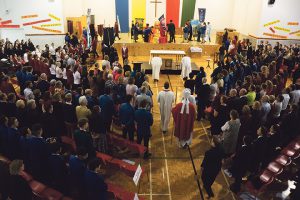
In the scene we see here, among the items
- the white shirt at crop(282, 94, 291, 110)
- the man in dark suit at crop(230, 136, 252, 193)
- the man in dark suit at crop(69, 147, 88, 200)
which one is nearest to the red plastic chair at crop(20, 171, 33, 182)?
the man in dark suit at crop(69, 147, 88, 200)

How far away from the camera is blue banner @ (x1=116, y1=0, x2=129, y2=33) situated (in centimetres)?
2005

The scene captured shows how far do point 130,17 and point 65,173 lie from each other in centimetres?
1763

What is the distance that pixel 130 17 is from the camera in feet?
67.4

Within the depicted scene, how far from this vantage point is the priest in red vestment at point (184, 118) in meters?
6.46

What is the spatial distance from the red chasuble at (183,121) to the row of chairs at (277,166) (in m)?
2.01

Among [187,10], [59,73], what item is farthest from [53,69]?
[187,10]

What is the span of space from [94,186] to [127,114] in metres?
2.68

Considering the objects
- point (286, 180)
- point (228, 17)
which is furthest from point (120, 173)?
point (228, 17)

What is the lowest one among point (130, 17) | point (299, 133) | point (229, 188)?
point (229, 188)

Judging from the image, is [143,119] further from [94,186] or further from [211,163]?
[94,186]

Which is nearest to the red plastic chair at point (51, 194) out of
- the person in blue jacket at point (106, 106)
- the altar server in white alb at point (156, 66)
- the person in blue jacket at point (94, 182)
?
the person in blue jacket at point (94, 182)

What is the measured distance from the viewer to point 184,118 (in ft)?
21.6

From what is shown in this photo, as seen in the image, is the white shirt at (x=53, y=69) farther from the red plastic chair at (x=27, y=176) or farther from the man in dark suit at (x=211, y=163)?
the man in dark suit at (x=211, y=163)

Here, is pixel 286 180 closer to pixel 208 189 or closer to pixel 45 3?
pixel 208 189
